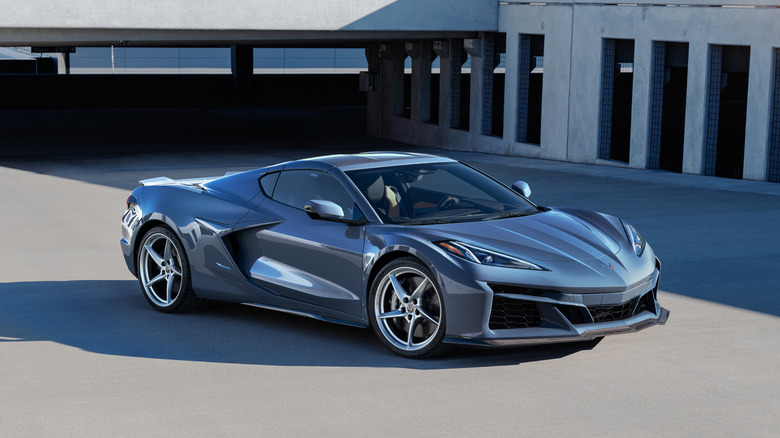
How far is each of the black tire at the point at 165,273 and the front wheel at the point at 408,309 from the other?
1.78 meters

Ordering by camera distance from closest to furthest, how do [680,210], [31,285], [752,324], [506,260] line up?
[506,260], [752,324], [31,285], [680,210]

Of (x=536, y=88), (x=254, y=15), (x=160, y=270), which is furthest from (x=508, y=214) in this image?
(x=536, y=88)

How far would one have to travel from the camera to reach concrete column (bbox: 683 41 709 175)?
66.2 ft

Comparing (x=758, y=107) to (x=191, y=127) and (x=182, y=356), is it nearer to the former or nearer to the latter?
(x=182, y=356)

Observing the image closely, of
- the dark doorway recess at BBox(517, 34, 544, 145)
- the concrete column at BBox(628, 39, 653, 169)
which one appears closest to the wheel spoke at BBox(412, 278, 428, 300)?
the concrete column at BBox(628, 39, 653, 169)

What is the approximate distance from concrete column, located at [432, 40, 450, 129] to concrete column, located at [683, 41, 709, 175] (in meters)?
8.88

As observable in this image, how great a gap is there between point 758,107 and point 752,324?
479 inches

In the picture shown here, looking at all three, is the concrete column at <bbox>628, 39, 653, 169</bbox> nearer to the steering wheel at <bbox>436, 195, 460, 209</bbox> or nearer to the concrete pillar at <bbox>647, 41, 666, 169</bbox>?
the concrete pillar at <bbox>647, 41, 666, 169</bbox>

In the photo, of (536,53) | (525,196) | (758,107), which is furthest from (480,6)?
(525,196)

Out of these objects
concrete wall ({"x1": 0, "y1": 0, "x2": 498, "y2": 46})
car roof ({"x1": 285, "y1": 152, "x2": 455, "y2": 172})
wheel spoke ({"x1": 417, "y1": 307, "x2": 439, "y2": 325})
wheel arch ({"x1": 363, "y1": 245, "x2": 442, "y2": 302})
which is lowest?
wheel spoke ({"x1": 417, "y1": 307, "x2": 439, "y2": 325})

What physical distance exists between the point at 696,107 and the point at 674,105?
90 cm

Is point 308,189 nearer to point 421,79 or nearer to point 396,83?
point 421,79

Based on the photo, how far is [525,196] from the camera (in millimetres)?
8328

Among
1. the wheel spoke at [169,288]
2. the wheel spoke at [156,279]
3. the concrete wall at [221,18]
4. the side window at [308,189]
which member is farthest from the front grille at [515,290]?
the concrete wall at [221,18]
